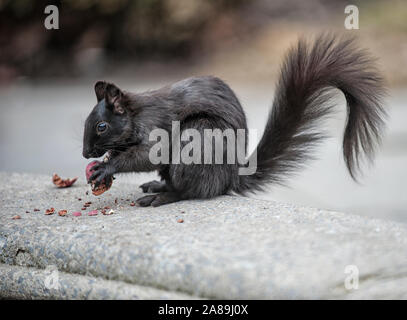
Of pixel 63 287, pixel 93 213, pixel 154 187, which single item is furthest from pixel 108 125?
pixel 63 287

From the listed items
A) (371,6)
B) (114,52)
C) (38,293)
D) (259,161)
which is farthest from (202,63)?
(38,293)

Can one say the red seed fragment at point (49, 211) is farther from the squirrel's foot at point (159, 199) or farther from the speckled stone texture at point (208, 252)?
the squirrel's foot at point (159, 199)

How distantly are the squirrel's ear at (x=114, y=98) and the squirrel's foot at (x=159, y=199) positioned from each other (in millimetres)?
418

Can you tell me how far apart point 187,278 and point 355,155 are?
1.06 meters

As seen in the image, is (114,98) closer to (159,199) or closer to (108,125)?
(108,125)

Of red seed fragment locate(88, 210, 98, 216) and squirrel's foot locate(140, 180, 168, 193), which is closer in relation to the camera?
red seed fragment locate(88, 210, 98, 216)

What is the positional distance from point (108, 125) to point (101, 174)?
0.22 meters

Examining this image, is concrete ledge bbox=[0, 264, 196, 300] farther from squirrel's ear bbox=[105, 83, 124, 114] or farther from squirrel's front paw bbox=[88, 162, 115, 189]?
squirrel's ear bbox=[105, 83, 124, 114]

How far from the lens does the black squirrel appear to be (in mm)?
2490

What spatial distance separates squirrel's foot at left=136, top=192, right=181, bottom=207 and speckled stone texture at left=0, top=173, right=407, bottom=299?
8 centimetres

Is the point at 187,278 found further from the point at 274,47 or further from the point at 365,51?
the point at 274,47

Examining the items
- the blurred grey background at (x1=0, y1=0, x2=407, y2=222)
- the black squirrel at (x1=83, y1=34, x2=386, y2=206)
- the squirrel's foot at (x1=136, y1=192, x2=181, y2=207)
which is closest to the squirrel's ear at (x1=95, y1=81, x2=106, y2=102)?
the black squirrel at (x1=83, y1=34, x2=386, y2=206)

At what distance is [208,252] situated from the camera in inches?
74.8

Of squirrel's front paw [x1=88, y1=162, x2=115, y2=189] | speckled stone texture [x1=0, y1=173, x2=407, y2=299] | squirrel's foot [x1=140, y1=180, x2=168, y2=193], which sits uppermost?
squirrel's front paw [x1=88, y1=162, x2=115, y2=189]
